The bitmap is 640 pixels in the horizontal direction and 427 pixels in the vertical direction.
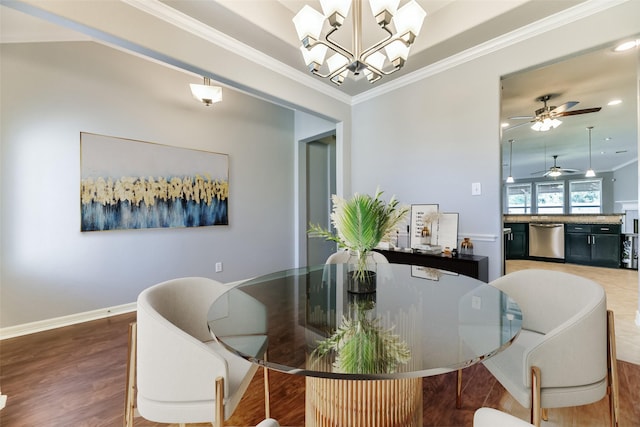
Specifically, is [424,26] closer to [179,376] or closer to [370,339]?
[370,339]

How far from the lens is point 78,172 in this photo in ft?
8.60

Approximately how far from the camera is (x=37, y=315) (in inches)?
96.3

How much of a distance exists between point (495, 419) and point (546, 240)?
23.0 ft

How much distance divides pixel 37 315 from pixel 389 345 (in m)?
3.29

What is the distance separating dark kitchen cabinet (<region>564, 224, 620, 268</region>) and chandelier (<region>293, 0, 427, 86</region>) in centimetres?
618

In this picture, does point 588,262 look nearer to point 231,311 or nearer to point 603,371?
point 603,371

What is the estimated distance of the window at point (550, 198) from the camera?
9242 millimetres

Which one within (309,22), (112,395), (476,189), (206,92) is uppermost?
(206,92)

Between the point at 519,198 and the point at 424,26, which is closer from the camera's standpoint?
the point at 424,26

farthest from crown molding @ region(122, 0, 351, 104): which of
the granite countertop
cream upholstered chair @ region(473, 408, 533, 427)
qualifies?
the granite countertop

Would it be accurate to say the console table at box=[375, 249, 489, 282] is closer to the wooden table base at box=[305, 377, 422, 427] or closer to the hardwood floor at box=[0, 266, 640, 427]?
the hardwood floor at box=[0, 266, 640, 427]

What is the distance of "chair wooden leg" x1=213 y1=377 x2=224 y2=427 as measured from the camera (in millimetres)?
850

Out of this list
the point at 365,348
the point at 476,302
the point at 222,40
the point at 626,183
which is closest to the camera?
the point at 365,348

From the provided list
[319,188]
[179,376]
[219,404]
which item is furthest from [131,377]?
[319,188]
